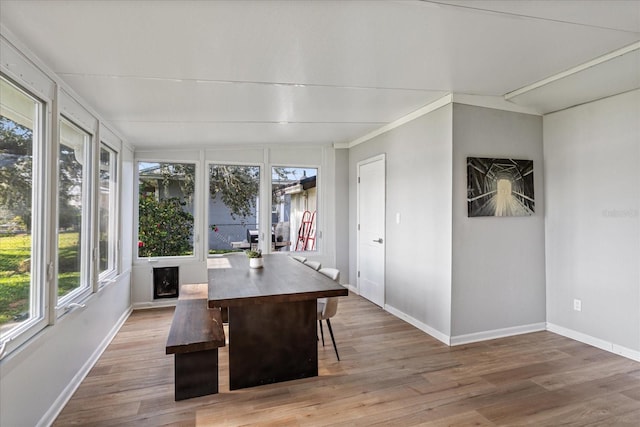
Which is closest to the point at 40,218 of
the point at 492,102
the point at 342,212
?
the point at 492,102

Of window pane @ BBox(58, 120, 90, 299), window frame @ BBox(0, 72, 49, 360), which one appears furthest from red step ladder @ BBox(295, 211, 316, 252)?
window frame @ BBox(0, 72, 49, 360)

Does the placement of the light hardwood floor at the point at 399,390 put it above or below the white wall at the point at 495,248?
below

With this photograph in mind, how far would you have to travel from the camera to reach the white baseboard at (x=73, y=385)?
6.70 ft

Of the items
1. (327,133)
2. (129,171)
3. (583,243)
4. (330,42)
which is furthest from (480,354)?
(129,171)

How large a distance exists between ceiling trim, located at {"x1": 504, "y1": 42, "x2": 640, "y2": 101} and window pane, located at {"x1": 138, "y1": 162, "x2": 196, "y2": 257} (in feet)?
13.3

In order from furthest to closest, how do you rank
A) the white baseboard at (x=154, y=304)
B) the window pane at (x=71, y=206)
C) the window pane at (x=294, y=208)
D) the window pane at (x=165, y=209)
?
the window pane at (x=294, y=208) < the window pane at (x=165, y=209) < the white baseboard at (x=154, y=304) < the window pane at (x=71, y=206)

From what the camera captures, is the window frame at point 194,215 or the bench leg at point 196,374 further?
the window frame at point 194,215

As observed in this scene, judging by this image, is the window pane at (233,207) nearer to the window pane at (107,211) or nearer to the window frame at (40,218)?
the window pane at (107,211)

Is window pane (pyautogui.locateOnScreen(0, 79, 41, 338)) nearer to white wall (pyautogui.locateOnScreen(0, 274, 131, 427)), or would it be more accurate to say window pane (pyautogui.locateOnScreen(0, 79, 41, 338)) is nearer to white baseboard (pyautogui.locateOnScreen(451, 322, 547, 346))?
white wall (pyautogui.locateOnScreen(0, 274, 131, 427))

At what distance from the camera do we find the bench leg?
7.66 feet

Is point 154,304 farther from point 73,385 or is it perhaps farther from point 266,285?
A: point 266,285

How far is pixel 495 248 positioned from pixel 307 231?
113 inches

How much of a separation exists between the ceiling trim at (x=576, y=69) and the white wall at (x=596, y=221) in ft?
2.41

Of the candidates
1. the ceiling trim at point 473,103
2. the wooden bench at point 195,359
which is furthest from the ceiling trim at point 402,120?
the wooden bench at point 195,359
